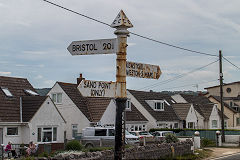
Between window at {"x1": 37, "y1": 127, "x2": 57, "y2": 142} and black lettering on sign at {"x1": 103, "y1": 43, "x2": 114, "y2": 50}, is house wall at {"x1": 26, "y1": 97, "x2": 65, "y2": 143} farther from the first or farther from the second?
black lettering on sign at {"x1": 103, "y1": 43, "x2": 114, "y2": 50}

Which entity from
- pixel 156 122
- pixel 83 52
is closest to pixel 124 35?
pixel 83 52

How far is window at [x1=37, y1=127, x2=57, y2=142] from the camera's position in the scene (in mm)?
31328

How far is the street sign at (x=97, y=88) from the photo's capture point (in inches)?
414

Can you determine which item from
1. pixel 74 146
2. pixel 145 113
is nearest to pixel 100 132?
pixel 74 146

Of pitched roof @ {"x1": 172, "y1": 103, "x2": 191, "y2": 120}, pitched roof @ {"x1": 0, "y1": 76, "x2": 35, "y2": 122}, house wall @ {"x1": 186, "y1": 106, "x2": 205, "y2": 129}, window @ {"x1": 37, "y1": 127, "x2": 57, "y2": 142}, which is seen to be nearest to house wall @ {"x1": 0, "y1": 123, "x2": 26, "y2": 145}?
pitched roof @ {"x1": 0, "y1": 76, "x2": 35, "y2": 122}

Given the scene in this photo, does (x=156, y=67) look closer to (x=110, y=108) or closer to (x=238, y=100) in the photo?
(x=110, y=108)

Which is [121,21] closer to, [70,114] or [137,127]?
[70,114]

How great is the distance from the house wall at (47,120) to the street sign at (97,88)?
20574 mm

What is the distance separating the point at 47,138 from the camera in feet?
105

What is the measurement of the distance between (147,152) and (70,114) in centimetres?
2353

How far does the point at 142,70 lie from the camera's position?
11492mm

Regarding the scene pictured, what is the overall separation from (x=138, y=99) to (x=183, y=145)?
29464 mm

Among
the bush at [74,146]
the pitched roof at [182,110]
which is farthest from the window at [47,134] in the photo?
the pitched roof at [182,110]

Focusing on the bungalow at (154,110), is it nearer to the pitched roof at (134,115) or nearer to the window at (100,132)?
the pitched roof at (134,115)
